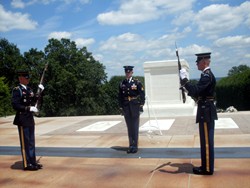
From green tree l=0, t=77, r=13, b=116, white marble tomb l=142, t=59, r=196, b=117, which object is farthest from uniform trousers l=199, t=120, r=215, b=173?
green tree l=0, t=77, r=13, b=116

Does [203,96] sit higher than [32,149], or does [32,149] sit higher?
[203,96]

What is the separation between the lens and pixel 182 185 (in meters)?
4.64

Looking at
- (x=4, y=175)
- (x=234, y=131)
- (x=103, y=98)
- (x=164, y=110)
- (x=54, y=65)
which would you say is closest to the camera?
(x=4, y=175)

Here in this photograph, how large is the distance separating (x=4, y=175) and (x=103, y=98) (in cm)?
3827

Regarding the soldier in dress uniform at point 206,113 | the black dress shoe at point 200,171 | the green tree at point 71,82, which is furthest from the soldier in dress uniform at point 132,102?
the green tree at point 71,82

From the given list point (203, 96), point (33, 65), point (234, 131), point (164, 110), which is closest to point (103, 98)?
point (33, 65)

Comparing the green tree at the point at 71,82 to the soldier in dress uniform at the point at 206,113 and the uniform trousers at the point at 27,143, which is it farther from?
the soldier in dress uniform at the point at 206,113

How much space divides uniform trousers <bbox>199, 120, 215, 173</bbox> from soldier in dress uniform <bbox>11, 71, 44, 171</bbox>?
282 centimetres

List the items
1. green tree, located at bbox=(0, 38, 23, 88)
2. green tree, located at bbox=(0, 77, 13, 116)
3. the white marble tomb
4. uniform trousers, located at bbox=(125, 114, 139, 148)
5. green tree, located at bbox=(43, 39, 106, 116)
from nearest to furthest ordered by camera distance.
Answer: uniform trousers, located at bbox=(125, 114, 139, 148)
the white marble tomb
green tree, located at bbox=(0, 77, 13, 116)
green tree, located at bbox=(43, 39, 106, 116)
green tree, located at bbox=(0, 38, 23, 88)

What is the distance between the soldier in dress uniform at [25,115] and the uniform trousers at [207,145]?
2.82m

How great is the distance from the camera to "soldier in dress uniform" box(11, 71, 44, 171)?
5695 mm

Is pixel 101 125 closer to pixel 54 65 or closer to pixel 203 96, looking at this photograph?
pixel 203 96

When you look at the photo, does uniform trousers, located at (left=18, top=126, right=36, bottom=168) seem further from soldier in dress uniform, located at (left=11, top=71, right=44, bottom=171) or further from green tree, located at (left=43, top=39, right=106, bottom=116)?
green tree, located at (left=43, top=39, right=106, bottom=116)

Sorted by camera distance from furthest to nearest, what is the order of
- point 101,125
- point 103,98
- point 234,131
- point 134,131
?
point 103,98 → point 101,125 → point 234,131 → point 134,131
